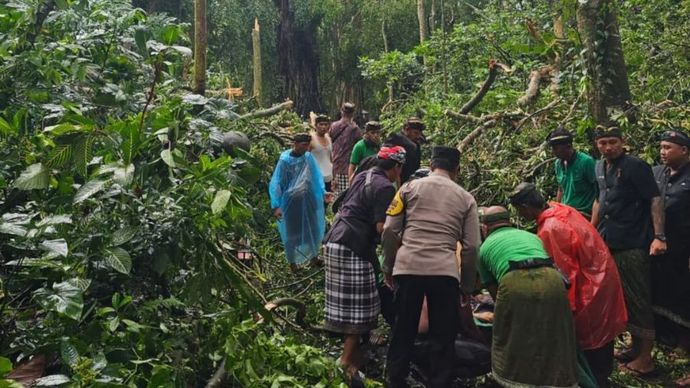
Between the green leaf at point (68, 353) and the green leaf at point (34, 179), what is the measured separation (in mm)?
638

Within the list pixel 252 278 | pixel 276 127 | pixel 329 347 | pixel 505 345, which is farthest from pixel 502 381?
pixel 276 127

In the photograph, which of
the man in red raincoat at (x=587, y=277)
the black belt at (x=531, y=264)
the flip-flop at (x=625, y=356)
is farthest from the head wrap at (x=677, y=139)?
the flip-flop at (x=625, y=356)

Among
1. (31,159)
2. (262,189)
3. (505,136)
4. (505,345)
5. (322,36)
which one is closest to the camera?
(31,159)

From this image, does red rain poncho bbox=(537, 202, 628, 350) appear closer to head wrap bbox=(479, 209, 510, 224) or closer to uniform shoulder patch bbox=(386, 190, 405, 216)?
head wrap bbox=(479, 209, 510, 224)

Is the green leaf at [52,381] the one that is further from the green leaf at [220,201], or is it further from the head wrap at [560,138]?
the head wrap at [560,138]

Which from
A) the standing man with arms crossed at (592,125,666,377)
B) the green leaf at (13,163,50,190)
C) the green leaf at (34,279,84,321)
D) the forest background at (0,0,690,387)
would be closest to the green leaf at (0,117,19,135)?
the forest background at (0,0,690,387)

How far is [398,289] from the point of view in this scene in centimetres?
407

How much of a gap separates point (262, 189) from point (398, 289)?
451 centimetres

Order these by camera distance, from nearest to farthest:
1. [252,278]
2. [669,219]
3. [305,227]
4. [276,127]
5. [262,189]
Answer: [669,219], [252,278], [305,227], [262,189], [276,127]

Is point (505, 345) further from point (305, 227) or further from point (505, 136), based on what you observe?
point (505, 136)

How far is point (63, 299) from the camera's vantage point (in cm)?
235

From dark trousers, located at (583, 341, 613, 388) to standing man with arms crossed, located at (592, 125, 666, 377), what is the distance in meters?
A: 0.56

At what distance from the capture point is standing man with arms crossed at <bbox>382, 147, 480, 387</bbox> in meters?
3.92

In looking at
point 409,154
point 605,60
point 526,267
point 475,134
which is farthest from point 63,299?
point 475,134
